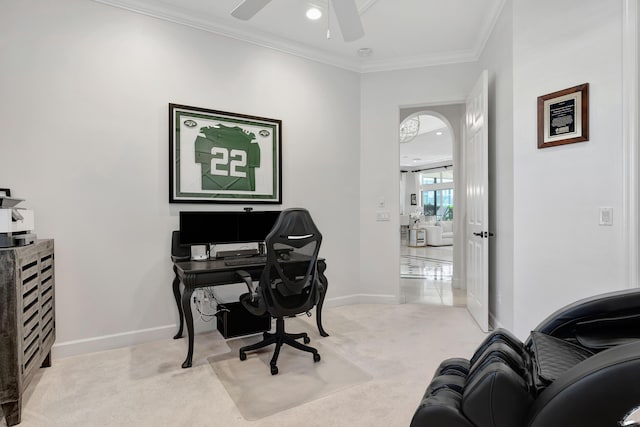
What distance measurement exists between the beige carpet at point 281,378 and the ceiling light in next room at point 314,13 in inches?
117

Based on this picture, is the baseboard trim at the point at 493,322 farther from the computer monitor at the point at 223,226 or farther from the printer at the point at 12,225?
the printer at the point at 12,225

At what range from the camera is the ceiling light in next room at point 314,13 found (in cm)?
307

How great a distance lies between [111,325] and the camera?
284 cm

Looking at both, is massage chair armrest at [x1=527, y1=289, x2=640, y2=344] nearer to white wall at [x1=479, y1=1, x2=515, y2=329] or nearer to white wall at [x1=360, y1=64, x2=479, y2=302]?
white wall at [x1=479, y1=1, x2=515, y2=329]

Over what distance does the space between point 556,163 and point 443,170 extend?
11.1 m

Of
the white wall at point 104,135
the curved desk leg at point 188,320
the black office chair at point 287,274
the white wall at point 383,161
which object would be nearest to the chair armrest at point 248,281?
the black office chair at point 287,274

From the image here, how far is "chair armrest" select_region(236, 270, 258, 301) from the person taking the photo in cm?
249

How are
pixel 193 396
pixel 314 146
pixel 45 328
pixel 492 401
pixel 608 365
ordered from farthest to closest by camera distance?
pixel 314 146
pixel 45 328
pixel 193 396
pixel 492 401
pixel 608 365

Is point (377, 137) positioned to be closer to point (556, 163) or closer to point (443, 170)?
point (556, 163)

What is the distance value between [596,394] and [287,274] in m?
1.88

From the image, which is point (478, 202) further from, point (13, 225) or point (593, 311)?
point (13, 225)

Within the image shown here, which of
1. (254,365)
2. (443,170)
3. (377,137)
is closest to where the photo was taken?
(254,365)

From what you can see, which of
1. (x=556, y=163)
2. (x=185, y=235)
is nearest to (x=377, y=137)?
(x=556, y=163)

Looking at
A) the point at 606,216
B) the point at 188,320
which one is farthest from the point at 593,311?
the point at 188,320
